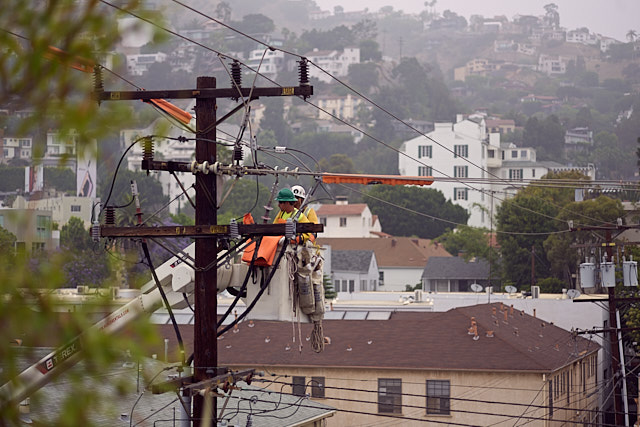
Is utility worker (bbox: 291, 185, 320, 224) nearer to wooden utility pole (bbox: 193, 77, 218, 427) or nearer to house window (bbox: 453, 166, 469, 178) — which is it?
wooden utility pole (bbox: 193, 77, 218, 427)

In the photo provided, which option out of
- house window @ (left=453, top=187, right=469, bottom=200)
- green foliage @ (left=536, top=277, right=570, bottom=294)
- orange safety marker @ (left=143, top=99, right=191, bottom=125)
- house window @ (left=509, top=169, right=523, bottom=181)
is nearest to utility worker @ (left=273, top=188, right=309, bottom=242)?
orange safety marker @ (left=143, top=99, right=191, bottom=125)

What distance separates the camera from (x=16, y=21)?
4719 millimetres

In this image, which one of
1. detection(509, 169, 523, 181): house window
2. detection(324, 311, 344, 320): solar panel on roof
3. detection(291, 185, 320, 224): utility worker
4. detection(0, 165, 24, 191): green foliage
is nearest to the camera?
detection(291, 185, 320, 224): utility worker

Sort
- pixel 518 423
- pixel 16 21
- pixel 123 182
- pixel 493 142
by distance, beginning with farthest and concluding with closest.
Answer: pixel 493 142
pixel 123 182
pixel 518 423
pixel 16 21

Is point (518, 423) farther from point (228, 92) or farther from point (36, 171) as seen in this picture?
point (36, 171)

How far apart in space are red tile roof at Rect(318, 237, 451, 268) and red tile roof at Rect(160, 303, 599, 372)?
225 feet

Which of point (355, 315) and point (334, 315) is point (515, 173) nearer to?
point (355, 315)

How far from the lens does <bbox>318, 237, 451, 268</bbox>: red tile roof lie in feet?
377

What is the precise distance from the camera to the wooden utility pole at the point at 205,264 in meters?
14.6

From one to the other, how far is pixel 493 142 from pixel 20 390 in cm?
15830

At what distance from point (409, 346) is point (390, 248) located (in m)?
77.2

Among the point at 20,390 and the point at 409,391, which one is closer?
the point at 20,390

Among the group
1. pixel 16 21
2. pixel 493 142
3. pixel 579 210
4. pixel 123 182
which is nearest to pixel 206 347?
pixel 16 21

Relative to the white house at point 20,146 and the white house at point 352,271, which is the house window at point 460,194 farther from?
the white house at point 20,146
